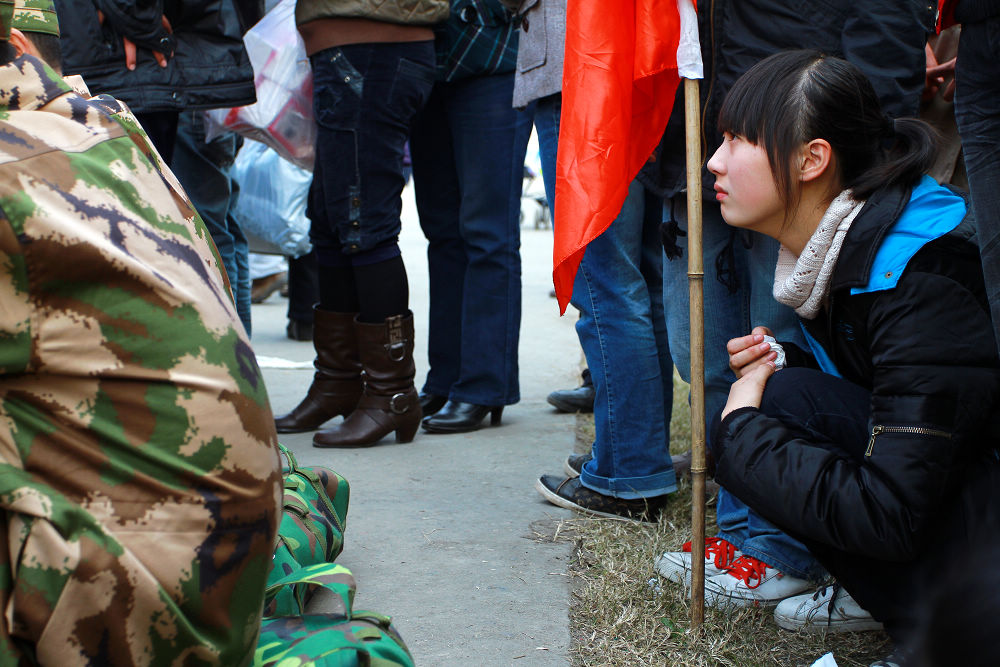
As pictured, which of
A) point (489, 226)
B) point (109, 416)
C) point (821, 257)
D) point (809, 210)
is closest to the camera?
point (109, 416)

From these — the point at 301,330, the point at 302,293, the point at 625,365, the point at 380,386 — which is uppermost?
the point at 625,365

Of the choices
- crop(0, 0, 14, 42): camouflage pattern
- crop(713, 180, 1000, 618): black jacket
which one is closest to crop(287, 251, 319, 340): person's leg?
crop(713, 180, 1000, 618): black jacket

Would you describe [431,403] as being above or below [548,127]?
below

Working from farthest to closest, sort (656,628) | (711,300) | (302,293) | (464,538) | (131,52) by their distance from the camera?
(302,293) < (131,52) < (464,538) < (711,300) < (656,628)

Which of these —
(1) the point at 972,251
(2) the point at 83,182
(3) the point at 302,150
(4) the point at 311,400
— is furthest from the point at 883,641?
(3) the point at 302,150

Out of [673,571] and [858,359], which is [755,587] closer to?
[673,571]

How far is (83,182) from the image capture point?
3.50 feet

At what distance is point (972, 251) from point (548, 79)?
1.19 metres

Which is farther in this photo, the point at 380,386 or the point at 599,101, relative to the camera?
the point at 380,386

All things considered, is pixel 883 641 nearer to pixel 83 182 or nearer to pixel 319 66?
pixel 83 182

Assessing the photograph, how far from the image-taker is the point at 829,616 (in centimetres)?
192

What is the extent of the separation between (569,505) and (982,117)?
1371mm

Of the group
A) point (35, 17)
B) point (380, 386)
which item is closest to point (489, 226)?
point (380, 386)

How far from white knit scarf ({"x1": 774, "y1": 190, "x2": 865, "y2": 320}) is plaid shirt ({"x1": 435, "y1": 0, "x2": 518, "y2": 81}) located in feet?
5.59
